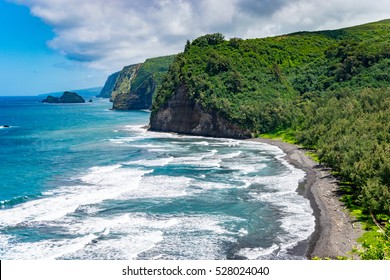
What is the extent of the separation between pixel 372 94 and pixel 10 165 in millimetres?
83570

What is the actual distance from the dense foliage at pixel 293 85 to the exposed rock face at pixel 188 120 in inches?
91.1

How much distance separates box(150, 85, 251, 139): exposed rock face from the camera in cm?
12264

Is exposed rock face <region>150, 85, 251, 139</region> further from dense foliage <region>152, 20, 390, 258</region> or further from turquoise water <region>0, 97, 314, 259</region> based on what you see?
turquoise water <region>0, 97, 314, 259</region>

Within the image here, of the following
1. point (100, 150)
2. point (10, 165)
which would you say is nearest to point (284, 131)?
→ point (100, 150)

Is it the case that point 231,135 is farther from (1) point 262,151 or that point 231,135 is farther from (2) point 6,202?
(2) point 6,202

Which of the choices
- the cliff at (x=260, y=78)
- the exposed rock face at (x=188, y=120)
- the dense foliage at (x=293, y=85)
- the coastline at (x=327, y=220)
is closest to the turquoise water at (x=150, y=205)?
the coastline at (x=327, y=220)

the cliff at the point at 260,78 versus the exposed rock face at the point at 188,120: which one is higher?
the cliff at the point at 260,78

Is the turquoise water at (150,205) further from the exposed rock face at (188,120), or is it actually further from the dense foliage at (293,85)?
the exposed rock face at (188,120)

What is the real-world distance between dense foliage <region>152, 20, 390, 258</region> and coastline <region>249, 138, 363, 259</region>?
422 cm

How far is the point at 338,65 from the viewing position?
142375 mm

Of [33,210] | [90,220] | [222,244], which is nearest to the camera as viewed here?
[222,244]

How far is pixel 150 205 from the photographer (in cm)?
5297

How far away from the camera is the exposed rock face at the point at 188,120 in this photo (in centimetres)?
12264

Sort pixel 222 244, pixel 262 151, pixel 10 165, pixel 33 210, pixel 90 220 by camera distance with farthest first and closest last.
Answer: pixel 262 151, pixel 10 165, pixel 33 210, pixel 90 220, pixel 222 244
